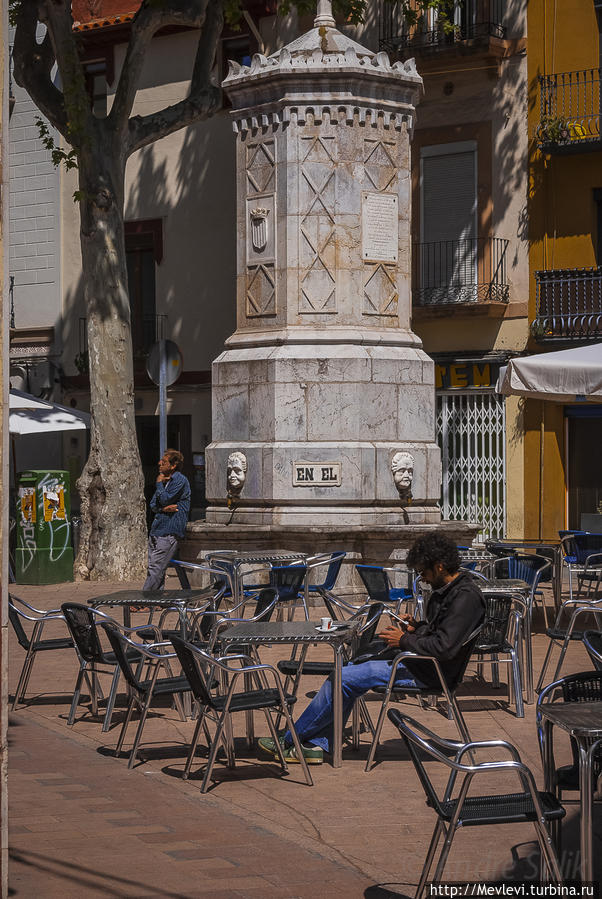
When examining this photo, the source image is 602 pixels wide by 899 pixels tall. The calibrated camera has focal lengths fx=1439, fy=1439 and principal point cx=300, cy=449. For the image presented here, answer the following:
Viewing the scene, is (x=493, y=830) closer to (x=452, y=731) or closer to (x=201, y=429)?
(x=452, y=731)

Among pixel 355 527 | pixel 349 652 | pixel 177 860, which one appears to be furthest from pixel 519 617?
pixel 355 527

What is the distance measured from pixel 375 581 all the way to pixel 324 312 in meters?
5.25

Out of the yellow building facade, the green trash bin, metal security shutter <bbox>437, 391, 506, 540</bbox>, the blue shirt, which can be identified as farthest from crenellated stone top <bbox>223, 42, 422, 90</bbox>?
metal security shutter <bbox>437, 391, 506, 540</bbox>

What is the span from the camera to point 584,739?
4934 millimetres

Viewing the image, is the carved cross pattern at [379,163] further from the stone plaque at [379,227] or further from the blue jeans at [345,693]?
the blue jeans at [345,693]

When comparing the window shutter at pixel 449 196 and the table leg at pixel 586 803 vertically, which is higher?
the window shutter at pixel 449 196

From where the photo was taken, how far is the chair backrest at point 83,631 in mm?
9008

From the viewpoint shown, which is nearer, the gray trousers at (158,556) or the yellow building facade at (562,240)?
the gray trousers at (158,556)

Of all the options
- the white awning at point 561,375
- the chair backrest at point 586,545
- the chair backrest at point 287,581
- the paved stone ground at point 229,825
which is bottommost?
the paved stone ground at point 229,825

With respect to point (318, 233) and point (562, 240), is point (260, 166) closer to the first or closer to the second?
point (318, 233)

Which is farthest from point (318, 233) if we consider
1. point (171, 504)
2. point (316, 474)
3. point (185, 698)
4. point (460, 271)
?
point (460, 271)

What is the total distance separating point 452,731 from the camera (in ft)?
28.5

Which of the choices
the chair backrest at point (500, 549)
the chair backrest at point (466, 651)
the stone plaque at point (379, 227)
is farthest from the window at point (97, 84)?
the chair backrest at point (466, 651)

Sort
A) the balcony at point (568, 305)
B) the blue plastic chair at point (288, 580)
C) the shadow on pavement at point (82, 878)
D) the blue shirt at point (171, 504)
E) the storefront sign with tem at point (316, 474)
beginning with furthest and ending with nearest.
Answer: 1. the balcony at point (568, 305)
2. the storefront sign with tem at point (316, 474)
3. the blue shirt at point (171, 504)
4. the blue plastic chair at point (288, 580)
5. the shadow on pavement at point (82, 878)
